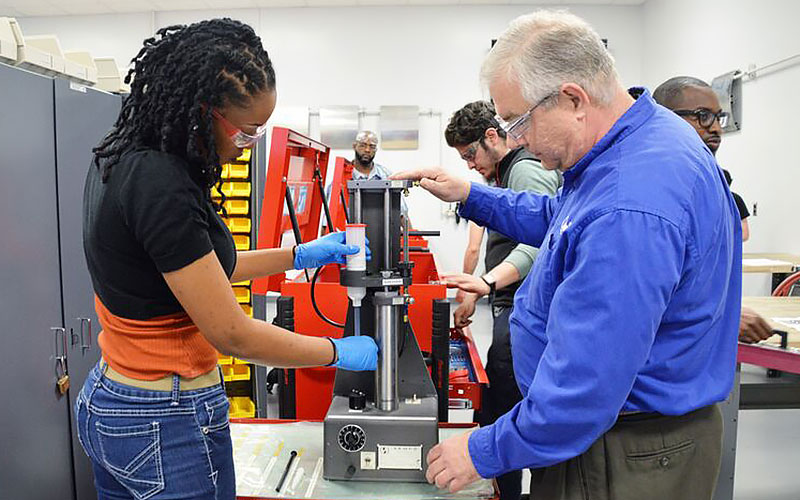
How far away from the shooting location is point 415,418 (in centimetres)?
122

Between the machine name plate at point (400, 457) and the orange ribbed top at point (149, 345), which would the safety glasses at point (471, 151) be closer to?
the machine name plate at point (400, 457)

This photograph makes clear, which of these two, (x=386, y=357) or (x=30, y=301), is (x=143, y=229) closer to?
(x=386, y=357)

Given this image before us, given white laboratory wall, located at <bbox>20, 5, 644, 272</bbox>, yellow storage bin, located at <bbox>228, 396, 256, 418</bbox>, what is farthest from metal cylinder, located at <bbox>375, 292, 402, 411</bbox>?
white laboratory wall, located at <bbox>20, 5, 644, 272</bbox>

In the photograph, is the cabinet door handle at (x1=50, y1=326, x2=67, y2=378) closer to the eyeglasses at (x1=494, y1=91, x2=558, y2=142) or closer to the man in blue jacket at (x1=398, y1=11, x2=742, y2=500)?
the man in blue jacket at (x1=398, y1=11, x2=742, y2=500)

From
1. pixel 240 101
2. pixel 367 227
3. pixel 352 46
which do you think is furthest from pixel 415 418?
pixel 352 46

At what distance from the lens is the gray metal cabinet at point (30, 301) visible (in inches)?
74.5

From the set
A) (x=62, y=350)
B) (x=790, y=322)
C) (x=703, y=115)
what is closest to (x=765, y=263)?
(x=790, y=322)

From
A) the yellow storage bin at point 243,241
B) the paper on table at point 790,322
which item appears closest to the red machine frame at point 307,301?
the paper on table at point 790,322

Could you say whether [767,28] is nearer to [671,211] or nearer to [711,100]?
[711,100]

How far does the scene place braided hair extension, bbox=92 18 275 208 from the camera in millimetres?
970

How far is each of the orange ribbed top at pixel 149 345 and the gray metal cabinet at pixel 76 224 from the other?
136cm

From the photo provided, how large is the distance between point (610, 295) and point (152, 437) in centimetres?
81

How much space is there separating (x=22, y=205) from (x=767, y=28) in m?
4.92

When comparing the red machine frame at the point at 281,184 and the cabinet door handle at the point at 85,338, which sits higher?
the red machine frame at the point at 281,184
